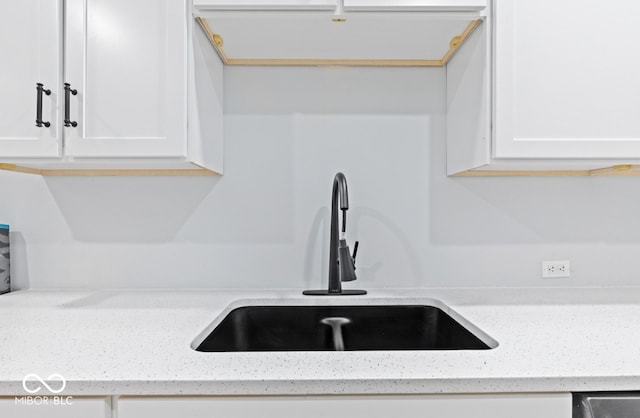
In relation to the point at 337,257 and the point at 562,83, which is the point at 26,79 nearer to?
the point at 337,257

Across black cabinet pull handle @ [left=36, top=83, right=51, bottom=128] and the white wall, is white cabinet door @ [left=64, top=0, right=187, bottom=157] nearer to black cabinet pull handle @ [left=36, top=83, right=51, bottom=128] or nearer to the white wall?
black cabinet pull handle @ [left=36, top=83, right=51, bottom=128]

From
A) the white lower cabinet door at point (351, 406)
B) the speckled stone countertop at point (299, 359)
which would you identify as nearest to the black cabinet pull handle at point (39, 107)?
the speckled stone countertop at point (299, 359)

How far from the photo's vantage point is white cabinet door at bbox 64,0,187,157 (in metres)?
1.15

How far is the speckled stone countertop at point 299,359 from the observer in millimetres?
759

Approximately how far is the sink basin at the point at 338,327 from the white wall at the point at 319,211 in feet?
0.58

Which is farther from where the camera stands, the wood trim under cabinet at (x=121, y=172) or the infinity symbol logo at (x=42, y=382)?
the wood trim under cabinet at (x=121, y=172)

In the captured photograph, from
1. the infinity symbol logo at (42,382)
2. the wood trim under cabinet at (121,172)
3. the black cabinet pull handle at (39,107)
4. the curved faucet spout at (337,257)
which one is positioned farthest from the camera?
the wood trim under cabinet at (121,172)

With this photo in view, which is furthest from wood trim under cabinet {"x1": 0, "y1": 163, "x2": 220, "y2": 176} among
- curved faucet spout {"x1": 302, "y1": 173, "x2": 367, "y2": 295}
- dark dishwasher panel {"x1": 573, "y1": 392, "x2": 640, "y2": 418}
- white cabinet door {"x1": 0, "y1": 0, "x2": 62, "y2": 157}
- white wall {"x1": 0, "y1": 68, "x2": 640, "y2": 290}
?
dark dishwasher panel {"x1": 573, "y1": 392, "x2": 640, "y2": 418}

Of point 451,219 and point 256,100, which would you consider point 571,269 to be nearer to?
point 451,219

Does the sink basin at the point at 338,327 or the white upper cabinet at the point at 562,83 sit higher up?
the white upper cabinet at the point at 562,83

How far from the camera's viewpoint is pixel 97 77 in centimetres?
116

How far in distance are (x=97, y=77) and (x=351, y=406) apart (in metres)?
1.10

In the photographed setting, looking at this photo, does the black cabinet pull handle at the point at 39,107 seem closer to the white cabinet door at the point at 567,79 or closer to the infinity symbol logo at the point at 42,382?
the infinity symbol logo at the point at 42,382

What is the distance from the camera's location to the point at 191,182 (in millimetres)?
1537
